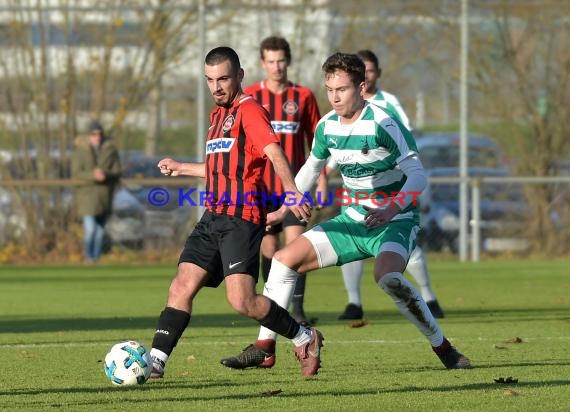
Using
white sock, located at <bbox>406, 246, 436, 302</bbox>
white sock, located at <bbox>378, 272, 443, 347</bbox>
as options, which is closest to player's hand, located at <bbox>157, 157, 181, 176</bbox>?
white sock, located at <bbox>378, 272, 443, 347</bbox>

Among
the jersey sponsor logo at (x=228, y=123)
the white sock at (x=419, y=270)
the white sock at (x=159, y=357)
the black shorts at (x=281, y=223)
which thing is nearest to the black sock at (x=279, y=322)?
the white sock at (x=159, y=357)

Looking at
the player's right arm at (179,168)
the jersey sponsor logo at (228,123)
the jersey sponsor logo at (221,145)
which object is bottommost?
the player's right arm at (179,168)

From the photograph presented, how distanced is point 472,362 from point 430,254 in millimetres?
10699

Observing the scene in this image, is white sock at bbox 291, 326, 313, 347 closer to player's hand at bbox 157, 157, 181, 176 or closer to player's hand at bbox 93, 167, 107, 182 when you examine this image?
player's hand at bbox 157, 157, 181, 176

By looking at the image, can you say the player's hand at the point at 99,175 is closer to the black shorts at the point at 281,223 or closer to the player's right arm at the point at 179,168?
the black shorts at the point at 281,223

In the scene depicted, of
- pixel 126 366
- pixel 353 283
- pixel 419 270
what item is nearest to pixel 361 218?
pixel 126 366

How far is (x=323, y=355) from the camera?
25.9 ft

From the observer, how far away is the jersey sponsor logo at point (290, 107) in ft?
31.8

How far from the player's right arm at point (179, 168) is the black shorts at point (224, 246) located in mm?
315

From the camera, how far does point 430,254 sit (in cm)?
1808

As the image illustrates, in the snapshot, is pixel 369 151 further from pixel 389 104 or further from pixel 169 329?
pixel 389 104

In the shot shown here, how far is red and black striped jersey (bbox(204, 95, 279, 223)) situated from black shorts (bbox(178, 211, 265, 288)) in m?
0.06

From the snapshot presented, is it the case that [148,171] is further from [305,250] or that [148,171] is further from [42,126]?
[305,250]

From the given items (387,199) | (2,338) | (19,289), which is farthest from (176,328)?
(19,289)
